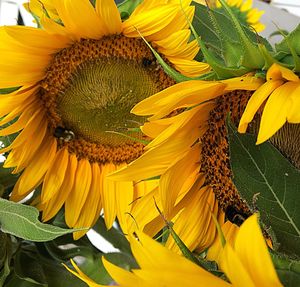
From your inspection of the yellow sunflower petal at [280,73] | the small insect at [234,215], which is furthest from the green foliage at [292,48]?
the small insect at [234,215]

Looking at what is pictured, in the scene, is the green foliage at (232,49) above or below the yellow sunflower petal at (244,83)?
above

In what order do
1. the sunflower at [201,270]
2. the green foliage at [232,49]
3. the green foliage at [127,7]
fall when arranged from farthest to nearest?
the green foliage at [127,7]
the green foliage at [232,49]
the sunflower at [201,270]

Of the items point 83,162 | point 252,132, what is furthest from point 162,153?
point 83,162

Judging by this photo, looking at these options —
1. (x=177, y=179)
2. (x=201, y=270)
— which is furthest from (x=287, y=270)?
(x=177, y=179)

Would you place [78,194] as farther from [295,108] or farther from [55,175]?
[295,108]

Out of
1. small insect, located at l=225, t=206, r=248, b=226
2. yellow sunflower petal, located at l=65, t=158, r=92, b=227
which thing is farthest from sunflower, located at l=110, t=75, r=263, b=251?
yellow sunflower petal, located at l=65, t=158, r=92, b=227

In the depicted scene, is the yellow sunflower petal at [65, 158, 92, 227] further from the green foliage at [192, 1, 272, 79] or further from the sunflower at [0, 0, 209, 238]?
the green foliage at [192, 1, 272, 79]

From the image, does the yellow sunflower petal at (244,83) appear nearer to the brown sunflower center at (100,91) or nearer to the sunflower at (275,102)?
the sunflower at (275,102)
